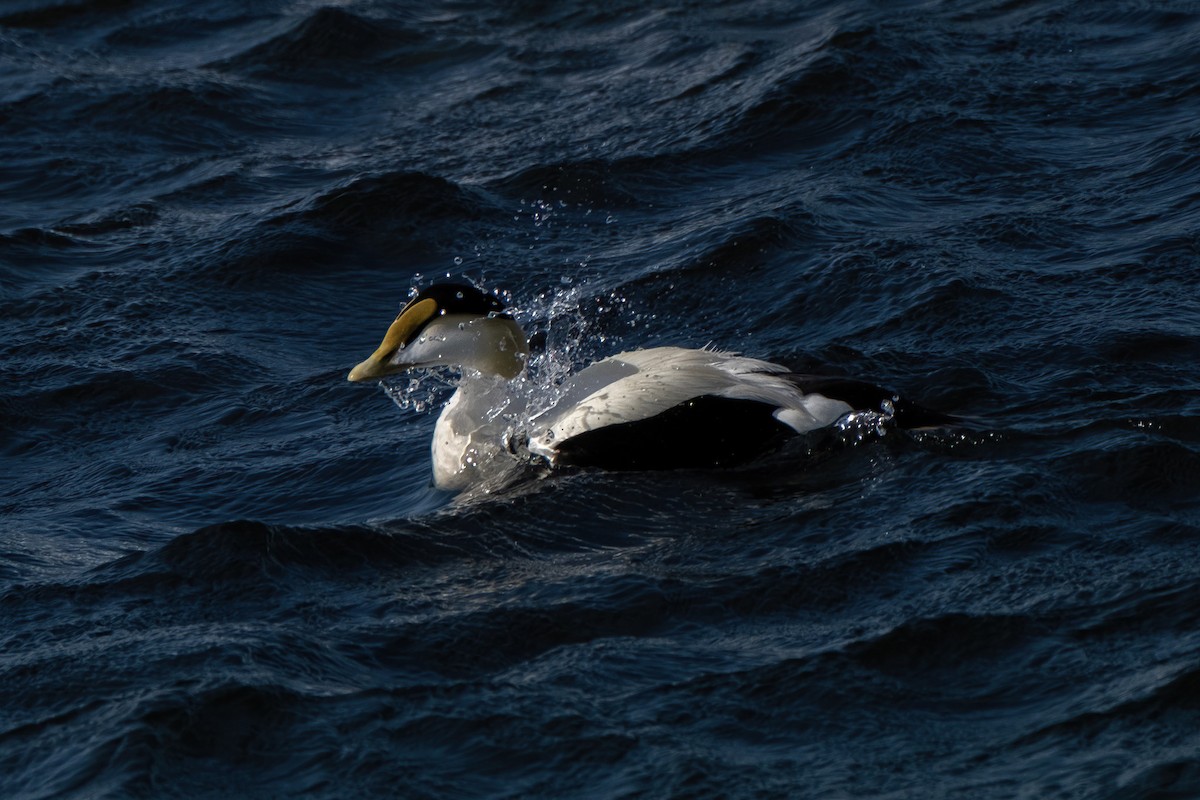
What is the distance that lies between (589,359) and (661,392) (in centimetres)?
115

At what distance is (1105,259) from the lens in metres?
6.30

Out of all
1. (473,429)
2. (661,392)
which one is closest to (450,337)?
(473,429)

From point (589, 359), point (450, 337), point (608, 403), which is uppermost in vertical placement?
point (450, 337)

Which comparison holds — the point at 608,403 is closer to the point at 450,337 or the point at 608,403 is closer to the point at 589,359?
the point at 450,337

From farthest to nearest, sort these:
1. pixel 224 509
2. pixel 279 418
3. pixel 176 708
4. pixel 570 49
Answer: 1. pixel 570 49
2. pixel 279 418
3. pixel 224 509
4. pixel 176 708

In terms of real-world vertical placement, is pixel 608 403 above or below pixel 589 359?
above

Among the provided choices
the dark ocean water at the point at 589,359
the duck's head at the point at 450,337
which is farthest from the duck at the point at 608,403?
the dark ocean water at the point at 589,359

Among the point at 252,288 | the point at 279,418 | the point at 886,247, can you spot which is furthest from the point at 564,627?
the point at 252,288

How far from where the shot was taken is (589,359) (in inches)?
250

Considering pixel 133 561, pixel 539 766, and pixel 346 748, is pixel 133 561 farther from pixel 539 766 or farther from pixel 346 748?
pixel 539 766

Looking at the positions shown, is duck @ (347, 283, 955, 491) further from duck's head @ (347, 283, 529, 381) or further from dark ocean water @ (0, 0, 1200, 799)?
dark ocean water @ (0, 0, 1200, 799)

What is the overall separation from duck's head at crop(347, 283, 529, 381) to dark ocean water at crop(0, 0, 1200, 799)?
393mm

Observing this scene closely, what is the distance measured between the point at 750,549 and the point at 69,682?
1726 millimetres

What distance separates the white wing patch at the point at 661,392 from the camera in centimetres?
521
